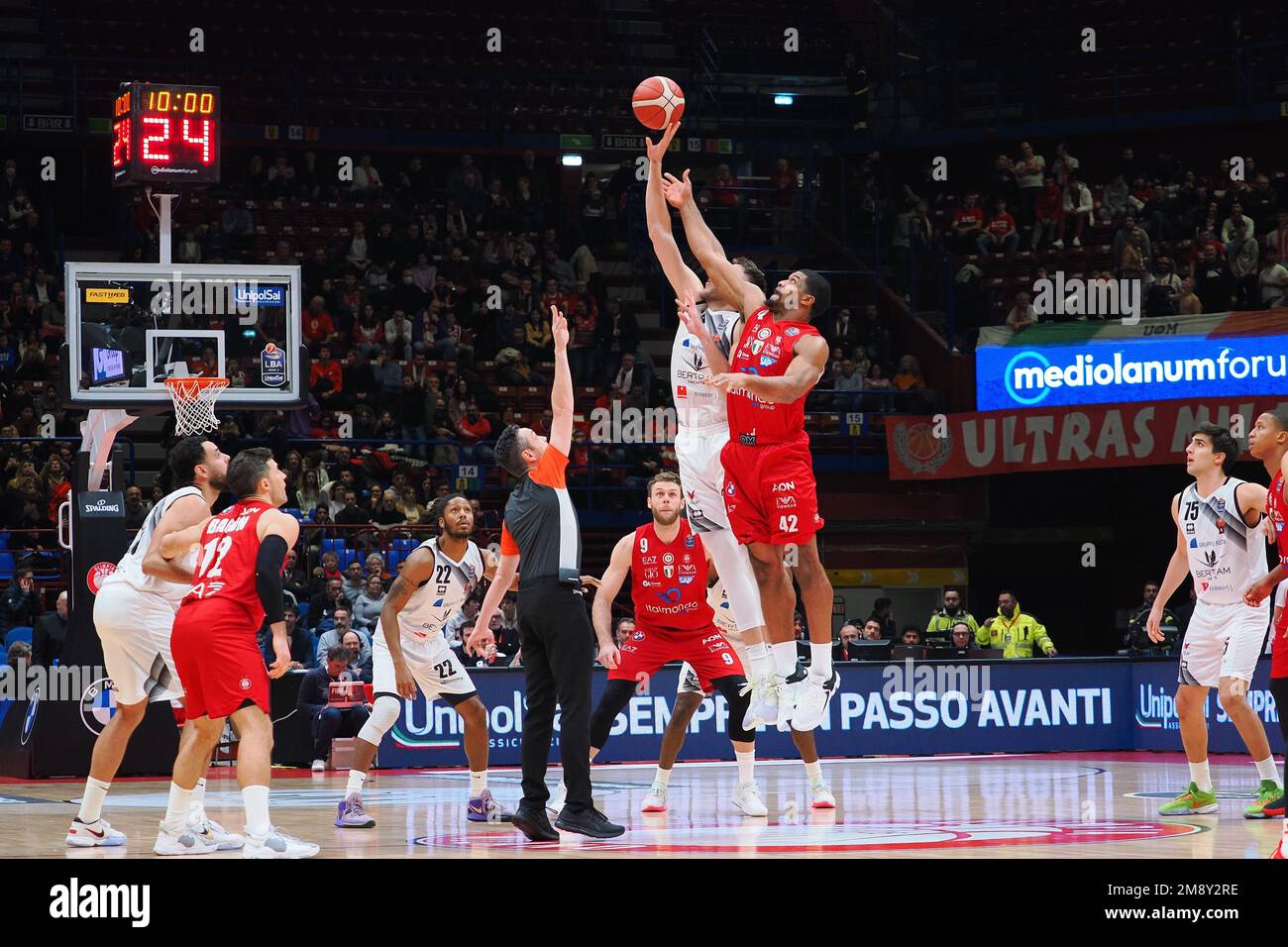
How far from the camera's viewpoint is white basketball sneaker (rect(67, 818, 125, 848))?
9.36 m

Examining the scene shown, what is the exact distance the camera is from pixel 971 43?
28.5 m

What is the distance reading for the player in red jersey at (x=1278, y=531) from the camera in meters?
7.92

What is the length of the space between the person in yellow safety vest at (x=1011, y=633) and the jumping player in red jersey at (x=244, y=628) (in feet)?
38.6

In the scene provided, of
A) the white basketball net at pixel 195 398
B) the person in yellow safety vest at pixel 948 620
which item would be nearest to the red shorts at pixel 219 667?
the white basketball net at pixel 195 398

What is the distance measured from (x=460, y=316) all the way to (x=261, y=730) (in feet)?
53.9

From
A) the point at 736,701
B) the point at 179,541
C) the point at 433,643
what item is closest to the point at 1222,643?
the point at 736,701

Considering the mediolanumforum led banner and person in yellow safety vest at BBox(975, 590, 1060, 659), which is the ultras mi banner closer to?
the mediolanumforum led banner

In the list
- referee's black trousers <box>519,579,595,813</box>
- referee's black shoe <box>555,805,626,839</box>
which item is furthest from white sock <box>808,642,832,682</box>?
referee's black shoe <box>555,805,626,839</box>

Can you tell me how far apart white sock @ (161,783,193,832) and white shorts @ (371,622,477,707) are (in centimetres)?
240

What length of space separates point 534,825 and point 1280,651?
3.86 m

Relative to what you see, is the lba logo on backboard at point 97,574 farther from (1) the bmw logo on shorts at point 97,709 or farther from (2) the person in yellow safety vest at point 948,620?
(2) the person in yellow safety vest at point 948,620

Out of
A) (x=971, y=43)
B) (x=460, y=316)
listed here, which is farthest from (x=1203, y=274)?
(x=460, y=316)
